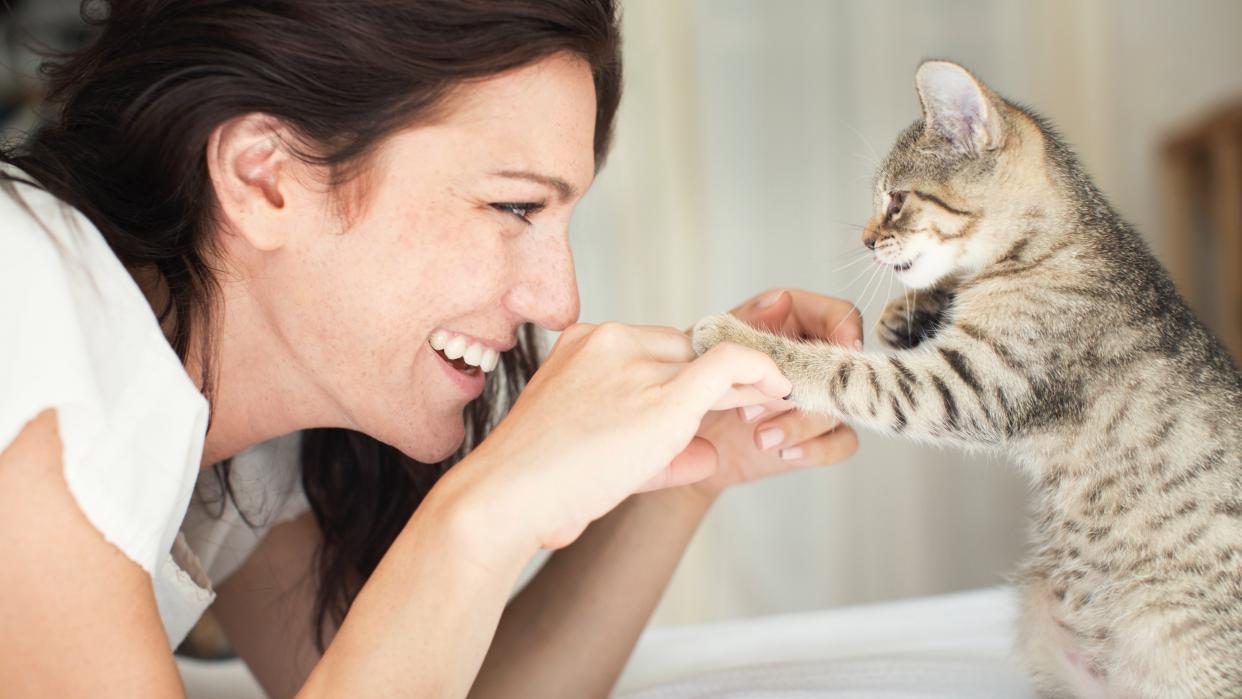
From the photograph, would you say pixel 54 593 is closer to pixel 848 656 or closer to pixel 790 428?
pixel 790 428

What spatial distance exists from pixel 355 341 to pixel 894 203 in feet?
1.93

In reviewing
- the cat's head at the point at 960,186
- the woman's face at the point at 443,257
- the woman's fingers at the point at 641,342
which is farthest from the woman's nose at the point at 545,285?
the cat's head at the point at 960,186

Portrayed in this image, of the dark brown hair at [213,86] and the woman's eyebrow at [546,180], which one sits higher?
the dark brown hair at [213,86]

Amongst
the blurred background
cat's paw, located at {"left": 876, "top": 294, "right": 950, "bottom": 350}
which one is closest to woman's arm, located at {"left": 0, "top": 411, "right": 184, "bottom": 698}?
cat's paw, located at {"left": 876, "top": 294, "right": 950, "bottom": 350}

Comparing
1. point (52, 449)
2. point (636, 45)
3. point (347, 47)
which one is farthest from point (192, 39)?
point (636, 45)

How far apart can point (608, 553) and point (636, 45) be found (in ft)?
7.01

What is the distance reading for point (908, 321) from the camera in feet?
3.68

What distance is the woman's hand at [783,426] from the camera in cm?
105

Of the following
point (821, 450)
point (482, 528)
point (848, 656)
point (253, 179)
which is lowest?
point (848, 656)

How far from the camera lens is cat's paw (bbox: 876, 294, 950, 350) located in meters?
1.13

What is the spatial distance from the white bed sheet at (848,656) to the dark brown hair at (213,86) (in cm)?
63

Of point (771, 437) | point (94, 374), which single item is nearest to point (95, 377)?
point (94, 374)

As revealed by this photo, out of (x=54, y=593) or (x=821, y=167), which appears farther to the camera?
(x=821, y=167)

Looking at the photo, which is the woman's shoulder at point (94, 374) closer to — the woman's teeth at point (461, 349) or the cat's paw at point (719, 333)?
the woman's teeth at point (461, 349)
